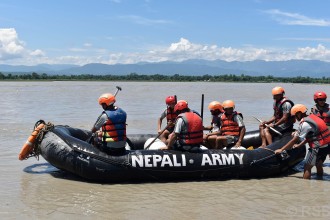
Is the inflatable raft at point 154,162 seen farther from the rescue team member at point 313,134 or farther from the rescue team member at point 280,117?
the rescue team member at point 280,117

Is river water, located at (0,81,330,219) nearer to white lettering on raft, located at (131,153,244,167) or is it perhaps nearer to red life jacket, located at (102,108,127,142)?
white lettering on raft, located at (131,153,244,167)

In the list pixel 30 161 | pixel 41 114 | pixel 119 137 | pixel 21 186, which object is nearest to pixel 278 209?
pixel 119 137

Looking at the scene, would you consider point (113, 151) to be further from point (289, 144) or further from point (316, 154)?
point (316, 154)

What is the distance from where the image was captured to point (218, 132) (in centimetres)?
861

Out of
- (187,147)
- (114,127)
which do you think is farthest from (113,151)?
(187,147)

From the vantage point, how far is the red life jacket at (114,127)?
Result: 707 cm

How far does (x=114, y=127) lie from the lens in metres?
7.09

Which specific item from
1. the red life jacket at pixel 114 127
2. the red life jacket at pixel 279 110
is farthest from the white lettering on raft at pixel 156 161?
the red life jacket at pixel 279 110

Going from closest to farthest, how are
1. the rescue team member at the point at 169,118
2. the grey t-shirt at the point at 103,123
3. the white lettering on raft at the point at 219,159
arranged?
the grey t-shirt at the point at 103,123, the white lettering on raft at the point at 219,159, the rescue team member at the point at 169,118

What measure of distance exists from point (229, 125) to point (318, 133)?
1797 mm

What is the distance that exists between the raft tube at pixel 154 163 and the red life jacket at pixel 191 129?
21 cm

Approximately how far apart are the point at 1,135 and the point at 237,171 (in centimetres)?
766


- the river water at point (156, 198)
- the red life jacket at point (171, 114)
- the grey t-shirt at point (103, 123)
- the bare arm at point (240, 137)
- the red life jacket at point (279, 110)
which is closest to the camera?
the river water at point (156, 198)

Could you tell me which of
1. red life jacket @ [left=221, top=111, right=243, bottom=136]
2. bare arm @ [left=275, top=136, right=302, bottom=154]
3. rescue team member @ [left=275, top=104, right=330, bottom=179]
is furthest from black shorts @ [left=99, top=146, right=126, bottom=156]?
rescue team member @ [left=275, top=104, right=330, bottom=179]
